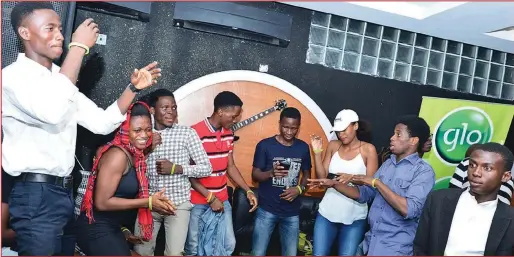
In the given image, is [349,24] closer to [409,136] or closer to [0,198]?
[409,136]

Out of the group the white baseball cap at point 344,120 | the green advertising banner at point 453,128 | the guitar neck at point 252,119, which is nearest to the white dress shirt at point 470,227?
the white baseball cap at point 344,120

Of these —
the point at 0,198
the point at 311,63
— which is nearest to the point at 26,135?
the point at 0,198

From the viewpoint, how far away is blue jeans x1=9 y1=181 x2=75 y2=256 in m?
2.01

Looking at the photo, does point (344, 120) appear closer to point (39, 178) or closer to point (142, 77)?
point (142, 77)

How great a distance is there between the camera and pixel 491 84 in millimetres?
5207

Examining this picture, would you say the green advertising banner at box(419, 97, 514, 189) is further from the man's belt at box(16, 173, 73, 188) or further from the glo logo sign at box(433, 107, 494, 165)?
the man's belt at box(16, 173, 73, 188)

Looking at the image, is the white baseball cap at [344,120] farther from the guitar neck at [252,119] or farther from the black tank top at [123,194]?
the black tank top at [123,194]

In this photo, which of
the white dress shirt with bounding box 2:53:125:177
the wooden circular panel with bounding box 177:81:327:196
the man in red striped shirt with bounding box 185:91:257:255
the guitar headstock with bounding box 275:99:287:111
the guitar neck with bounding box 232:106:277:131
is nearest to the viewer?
the white dress shirt with bounding box 2:53:125:177

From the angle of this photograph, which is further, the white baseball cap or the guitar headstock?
the guitar headstock

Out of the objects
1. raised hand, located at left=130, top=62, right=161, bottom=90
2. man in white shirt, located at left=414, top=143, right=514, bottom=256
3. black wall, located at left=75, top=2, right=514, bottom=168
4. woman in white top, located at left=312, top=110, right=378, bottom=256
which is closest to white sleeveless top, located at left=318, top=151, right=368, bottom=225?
woman in white top, located at left=312, top=110, right=378, bottom=256

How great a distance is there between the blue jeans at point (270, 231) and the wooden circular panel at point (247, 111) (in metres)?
0.68

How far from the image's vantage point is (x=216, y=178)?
3.40 metres

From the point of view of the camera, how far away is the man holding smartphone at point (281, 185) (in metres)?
3.50

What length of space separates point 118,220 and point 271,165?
1387mm
